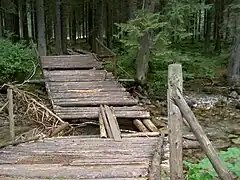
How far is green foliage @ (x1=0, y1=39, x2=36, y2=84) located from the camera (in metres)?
12.1

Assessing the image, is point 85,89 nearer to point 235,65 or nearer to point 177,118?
point 177,118

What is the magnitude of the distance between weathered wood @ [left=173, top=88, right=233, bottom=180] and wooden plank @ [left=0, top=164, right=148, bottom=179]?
1.50 meters

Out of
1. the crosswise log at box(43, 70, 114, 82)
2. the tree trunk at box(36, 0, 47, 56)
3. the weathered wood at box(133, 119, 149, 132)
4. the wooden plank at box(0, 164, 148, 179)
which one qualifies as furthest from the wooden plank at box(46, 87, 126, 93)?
the tree trunk at box(36, 0, 47, 56)

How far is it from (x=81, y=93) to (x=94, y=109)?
5.19 ft

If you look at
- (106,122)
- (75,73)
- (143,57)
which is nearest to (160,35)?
(143,57)

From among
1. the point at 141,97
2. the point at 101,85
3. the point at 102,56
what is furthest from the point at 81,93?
the point at 102,56

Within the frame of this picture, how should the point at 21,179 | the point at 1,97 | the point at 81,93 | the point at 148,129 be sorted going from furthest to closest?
the point at 1,97 → the point at 81,93 → the point at 148,129 → the point at 21,179

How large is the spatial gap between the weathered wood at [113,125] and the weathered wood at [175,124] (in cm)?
291

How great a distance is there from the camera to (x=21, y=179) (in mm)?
4434

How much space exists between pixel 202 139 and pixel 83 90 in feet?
24.4

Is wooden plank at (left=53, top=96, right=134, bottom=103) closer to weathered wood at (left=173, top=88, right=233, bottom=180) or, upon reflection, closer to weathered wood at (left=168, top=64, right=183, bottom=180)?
weathered wood at (left=168, top=64, right=183, bottom=180)

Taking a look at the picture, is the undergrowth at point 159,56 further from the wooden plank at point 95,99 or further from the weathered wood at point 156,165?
the weathered wood at point 156,165

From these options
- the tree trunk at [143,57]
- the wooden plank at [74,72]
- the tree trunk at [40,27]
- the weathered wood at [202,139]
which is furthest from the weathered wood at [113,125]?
the tree trunk at [40,27]

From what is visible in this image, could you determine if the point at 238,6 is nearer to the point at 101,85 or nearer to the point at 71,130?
the point at 101,85
